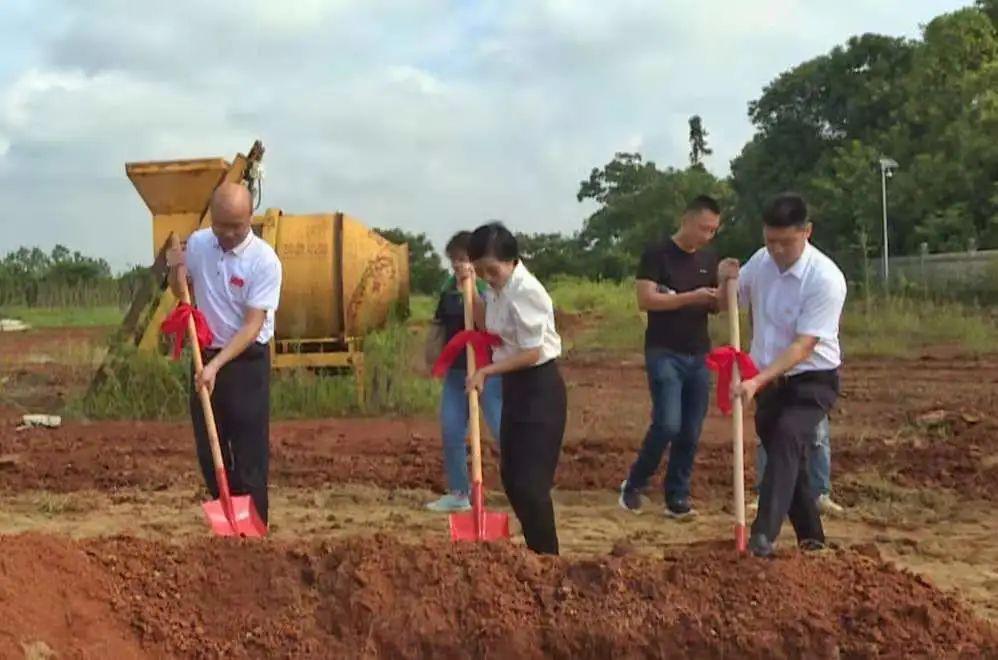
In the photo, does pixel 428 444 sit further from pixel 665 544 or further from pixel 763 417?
pixel 763 417

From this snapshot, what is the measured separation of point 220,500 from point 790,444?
2.51 metres

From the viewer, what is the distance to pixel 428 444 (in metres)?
9.83

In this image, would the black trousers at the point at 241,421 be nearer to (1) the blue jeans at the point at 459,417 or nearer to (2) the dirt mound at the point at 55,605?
(2) the dirt mound at the point at 55,605

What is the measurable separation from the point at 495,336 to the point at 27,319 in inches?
1328

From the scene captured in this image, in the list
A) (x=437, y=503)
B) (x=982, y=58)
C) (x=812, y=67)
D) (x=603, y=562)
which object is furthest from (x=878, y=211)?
(x=603, y=562)

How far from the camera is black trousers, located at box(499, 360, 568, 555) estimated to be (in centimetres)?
506

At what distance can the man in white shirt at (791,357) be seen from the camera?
16.1 ft

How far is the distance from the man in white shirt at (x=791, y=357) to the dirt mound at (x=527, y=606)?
1.91 ft

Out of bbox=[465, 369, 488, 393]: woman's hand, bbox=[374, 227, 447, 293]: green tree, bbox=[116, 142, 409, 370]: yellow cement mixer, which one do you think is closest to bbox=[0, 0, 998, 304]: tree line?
bbox=[374, 227, 447, 293]: green tree

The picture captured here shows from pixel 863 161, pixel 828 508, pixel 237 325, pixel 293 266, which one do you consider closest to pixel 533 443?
pixel 237 325

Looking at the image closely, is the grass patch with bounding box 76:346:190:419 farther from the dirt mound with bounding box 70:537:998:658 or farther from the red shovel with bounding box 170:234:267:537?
the dirt mound with bounding box 70:537:998:658

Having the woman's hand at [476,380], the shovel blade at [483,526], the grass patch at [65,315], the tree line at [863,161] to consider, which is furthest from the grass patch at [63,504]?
the grass patch at [65,315]

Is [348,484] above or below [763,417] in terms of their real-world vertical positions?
below

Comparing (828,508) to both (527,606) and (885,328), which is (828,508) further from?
(885,328)
